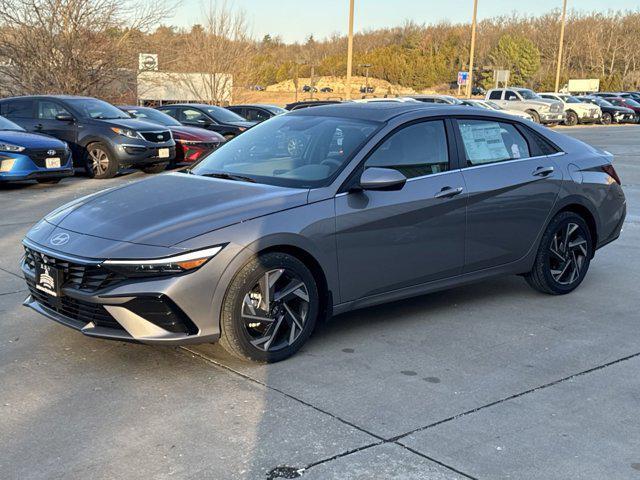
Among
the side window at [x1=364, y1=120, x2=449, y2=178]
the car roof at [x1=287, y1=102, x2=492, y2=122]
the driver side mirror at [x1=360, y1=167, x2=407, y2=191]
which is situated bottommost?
the driver side mirror at [x1=360, y1=167, x2=407, y2=191]

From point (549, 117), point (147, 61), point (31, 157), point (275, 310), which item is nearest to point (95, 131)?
point (31, 157)

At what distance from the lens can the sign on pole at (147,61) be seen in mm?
27594

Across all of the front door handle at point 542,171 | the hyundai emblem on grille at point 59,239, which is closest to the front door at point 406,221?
the front door handle at point 542,171

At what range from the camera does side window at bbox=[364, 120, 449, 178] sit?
5188 millimetres

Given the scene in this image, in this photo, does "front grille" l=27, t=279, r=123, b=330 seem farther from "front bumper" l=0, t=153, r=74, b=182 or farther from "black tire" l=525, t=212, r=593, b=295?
"front bumper" l=0, t=153, r=74, b=182

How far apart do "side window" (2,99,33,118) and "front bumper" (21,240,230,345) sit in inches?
462

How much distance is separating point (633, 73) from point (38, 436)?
354 feet

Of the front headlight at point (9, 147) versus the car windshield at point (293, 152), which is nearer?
the car windshield at point (293, 152)

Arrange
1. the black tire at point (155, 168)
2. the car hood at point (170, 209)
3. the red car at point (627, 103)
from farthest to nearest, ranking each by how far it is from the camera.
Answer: the red car at point (627, 103) < the black tire at point (155, 168) < the car hood at point (170, 209)

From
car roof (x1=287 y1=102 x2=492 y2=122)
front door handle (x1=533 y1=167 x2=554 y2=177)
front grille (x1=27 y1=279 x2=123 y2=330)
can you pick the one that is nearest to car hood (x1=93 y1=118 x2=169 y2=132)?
car roof (x1=287 y1=102 x2=492 y2=122)

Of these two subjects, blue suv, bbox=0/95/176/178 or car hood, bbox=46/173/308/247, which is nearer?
car hood, bbox=46/173/308/247

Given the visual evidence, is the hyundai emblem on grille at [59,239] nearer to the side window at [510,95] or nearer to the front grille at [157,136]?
the front grille at [157,136]

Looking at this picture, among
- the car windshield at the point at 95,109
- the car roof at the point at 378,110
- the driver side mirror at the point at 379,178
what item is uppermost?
the car roof at the point at 378,110

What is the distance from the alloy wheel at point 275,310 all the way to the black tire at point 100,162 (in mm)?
10446
